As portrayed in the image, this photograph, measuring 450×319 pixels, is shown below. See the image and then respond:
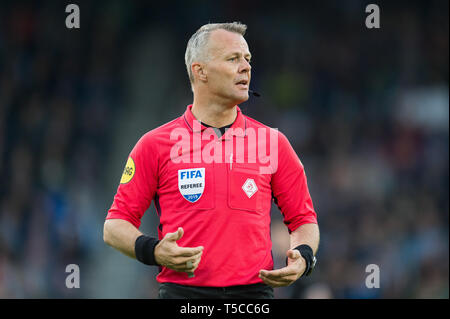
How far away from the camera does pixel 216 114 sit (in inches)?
171

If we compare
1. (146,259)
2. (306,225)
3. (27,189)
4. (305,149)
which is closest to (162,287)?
(146,259)

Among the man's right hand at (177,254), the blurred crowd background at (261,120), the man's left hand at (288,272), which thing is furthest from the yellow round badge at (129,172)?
the blurred crowd background at (261,120)

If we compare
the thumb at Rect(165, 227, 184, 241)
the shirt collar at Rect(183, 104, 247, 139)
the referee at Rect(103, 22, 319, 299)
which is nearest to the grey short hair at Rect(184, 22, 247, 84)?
the referee at Rect(103, 22, 319, 299)

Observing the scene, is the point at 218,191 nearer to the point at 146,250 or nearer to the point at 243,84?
the point at 146,250

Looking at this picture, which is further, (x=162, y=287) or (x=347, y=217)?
(x=347, y=217)

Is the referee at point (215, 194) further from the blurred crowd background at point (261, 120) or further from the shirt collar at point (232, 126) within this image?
the blurred crowd background at point (261, 120)

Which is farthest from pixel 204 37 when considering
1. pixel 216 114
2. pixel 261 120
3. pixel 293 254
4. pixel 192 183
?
pixel 261 120

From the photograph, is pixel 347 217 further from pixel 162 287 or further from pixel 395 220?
pixel 162 287

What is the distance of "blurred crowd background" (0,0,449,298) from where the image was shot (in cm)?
988

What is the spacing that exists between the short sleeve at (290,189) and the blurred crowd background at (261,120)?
453 cm

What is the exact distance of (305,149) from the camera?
11469mm

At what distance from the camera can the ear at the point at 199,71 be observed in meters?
4.36

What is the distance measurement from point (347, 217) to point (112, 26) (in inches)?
225

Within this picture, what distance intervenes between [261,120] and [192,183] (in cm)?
769
